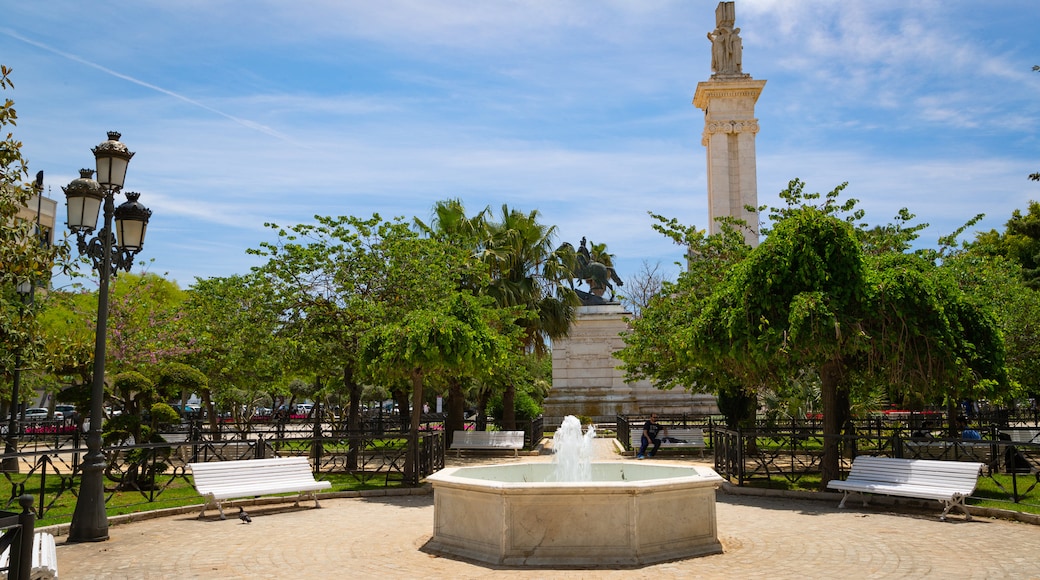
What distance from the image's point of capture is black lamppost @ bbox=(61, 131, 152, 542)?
32.2ft

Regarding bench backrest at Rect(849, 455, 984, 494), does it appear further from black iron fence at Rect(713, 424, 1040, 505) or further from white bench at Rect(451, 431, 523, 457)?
white bench at Rect(451, 431, 523, 457)

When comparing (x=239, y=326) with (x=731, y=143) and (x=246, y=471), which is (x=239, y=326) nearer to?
(x=246, y=471)

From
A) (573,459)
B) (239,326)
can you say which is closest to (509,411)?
(239,326)

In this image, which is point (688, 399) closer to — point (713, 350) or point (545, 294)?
point (545, 294)

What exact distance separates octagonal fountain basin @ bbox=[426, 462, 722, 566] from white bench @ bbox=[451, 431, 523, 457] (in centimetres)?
1310

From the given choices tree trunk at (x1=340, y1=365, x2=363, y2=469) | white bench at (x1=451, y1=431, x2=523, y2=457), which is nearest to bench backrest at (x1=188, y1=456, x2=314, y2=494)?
tree trunk at (x1=340, y1=365, x2=363, y2=469)

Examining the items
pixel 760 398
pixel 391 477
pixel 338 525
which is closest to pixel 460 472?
pixel 338 525

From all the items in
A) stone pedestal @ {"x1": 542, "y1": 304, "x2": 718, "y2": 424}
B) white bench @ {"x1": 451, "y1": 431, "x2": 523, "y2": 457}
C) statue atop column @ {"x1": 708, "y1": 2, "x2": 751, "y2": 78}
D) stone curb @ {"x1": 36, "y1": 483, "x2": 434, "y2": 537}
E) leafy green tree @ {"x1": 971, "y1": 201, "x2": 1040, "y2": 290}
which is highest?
statue atop column @ {"x1": 708, "y1": 2, "x2": 751, "y2": 78}

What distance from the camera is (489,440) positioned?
22219 mm

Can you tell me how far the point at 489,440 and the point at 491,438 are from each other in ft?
0.25

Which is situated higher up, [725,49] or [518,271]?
[725,49]

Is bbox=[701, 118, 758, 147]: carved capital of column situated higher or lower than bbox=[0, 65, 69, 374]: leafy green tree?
higher

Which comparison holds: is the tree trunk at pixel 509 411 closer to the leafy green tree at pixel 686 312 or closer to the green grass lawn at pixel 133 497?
the leafy green tree at pixel 686 312

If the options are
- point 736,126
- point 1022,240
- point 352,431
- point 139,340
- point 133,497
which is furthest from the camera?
point 1022,240
